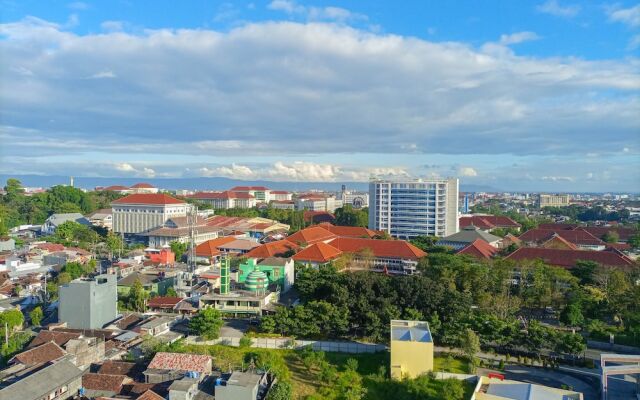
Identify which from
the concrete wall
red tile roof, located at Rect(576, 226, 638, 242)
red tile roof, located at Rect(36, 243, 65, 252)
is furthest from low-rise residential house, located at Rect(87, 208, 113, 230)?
red tile roof, located at Rect(576, 226, 638, 242)

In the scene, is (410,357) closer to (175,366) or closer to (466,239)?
(175,366)

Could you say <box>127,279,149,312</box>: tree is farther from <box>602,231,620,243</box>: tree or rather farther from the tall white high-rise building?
<box>602,231,620,243</box>: tree

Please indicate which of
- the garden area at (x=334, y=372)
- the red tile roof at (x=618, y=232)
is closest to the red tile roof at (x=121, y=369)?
the garden area at (x=334, y=372)

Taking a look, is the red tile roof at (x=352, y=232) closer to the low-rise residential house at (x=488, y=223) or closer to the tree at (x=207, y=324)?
the low-rise residential house at (x=488, y=223)

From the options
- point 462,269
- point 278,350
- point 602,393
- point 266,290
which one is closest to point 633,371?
point 602,393

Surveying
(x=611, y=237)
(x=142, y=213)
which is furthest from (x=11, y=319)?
(x=611, y=237)

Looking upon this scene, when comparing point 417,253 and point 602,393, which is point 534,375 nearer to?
point 602,393

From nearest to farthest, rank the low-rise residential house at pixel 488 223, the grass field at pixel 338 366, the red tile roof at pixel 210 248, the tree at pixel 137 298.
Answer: the grass field at pixel 338 366 → the tree at pixel 137 298 → the red tile roof at pixel 210 248 → the low-rise residential house at pixel 488 223
